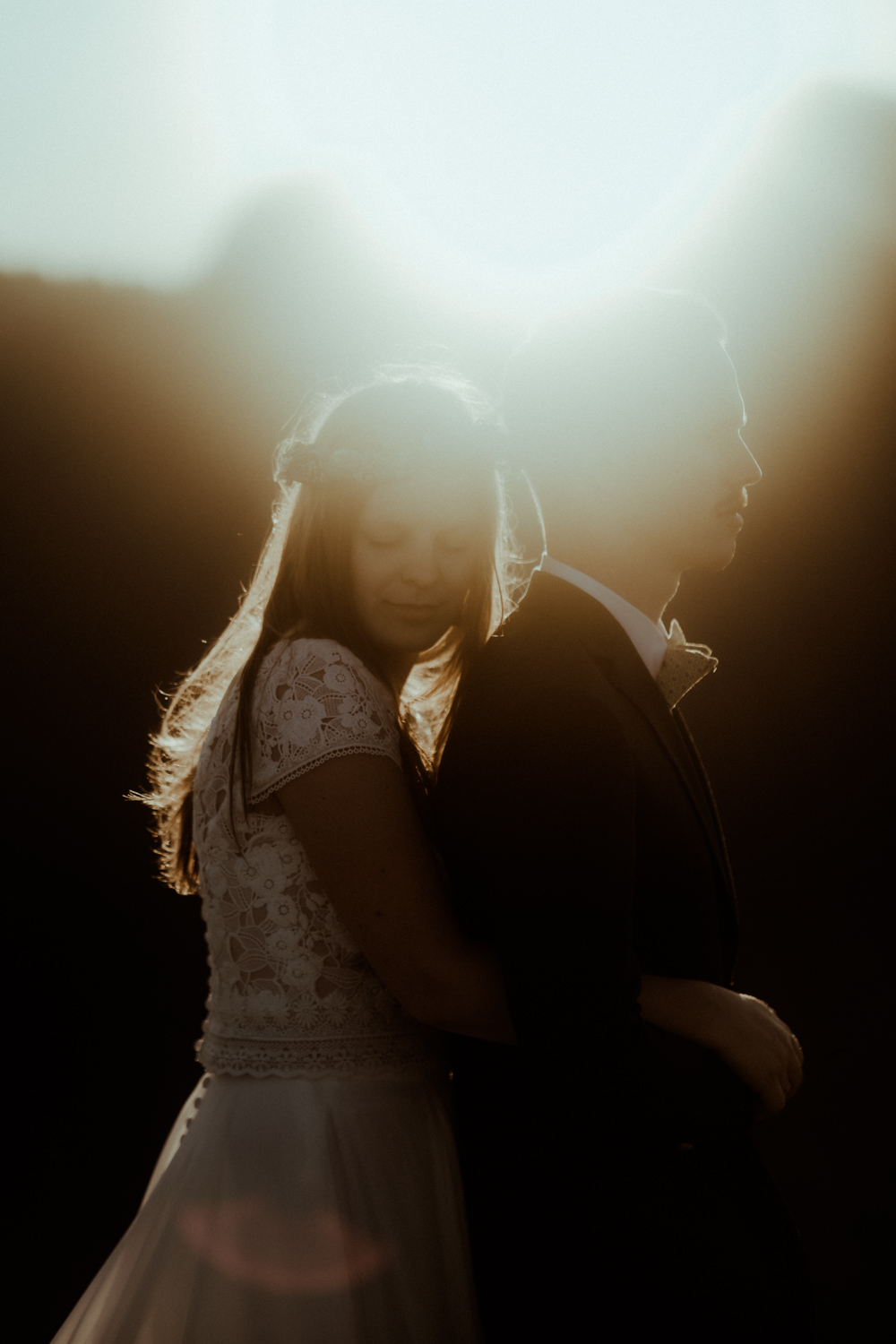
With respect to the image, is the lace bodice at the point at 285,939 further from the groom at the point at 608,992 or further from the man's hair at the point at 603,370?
the man's hair at the point at 603,370

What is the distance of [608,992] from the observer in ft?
2.58

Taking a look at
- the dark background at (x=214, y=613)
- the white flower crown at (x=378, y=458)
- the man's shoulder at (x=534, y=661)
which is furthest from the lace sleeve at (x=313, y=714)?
the dark background at (x=214, y=613)

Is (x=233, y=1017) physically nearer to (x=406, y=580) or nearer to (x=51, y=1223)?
(x=406, y=580)

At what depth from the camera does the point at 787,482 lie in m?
2.79

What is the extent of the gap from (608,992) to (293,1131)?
0.44 metres

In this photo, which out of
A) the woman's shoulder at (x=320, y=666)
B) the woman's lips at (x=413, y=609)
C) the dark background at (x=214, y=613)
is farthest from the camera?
the dark background at (x=214, y=613)

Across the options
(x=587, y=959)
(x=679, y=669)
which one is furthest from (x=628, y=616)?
(x=587, y=959)

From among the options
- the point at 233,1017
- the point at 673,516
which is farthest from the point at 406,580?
the point at 233,1017

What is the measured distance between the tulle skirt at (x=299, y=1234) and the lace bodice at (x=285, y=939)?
0.04 m

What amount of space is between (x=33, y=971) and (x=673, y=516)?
92.8 inches

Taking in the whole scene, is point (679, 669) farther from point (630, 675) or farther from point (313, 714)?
point (313, 714)

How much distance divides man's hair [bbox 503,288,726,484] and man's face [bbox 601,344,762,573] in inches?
0.7

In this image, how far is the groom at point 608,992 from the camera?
80 cm

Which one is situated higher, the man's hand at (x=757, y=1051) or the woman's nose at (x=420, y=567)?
the woman's nose at (x=420, y=567)
